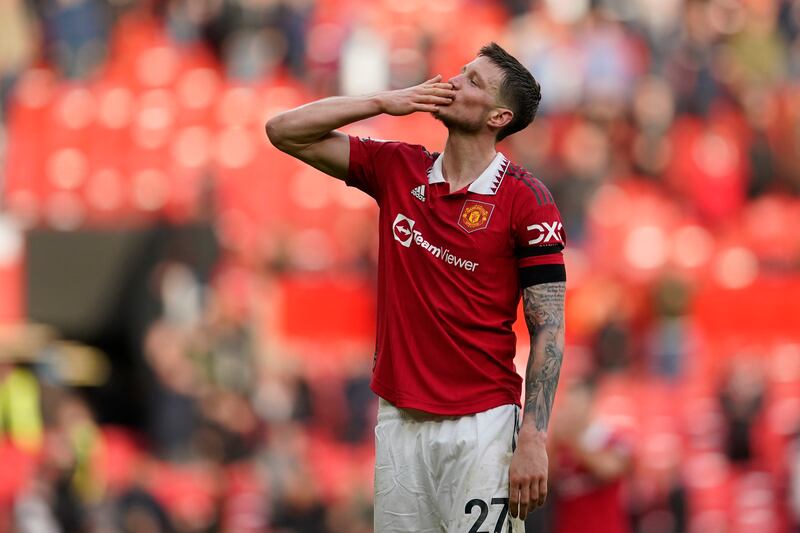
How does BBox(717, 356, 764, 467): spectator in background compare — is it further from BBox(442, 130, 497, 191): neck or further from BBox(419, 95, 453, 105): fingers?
BBox(419, 95, 453, 105): fingers

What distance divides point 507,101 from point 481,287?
0.61 m

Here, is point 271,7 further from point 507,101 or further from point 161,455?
point 507,101

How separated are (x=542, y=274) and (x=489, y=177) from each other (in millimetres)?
368

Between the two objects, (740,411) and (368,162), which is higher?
(368,162)

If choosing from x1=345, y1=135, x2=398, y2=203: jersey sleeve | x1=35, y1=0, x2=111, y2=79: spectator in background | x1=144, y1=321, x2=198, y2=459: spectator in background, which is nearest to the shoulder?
x1=345, y1=135, x2=398, y2=203: jersey sleeve

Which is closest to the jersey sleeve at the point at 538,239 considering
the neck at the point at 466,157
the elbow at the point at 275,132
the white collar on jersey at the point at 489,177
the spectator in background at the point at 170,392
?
the white collar on jersey at the point at 489,177

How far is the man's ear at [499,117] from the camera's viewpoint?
15.8 ft

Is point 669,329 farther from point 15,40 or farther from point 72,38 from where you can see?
point 15,40

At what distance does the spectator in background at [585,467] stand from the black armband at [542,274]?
254 centimetres

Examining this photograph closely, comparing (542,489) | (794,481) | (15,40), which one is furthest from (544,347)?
(15,40)

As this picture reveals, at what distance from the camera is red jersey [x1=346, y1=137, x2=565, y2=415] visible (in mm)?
4734

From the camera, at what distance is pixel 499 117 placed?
191 inches

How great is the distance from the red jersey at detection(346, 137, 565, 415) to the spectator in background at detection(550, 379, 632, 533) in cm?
244

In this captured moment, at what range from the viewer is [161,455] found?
13.1 metres
